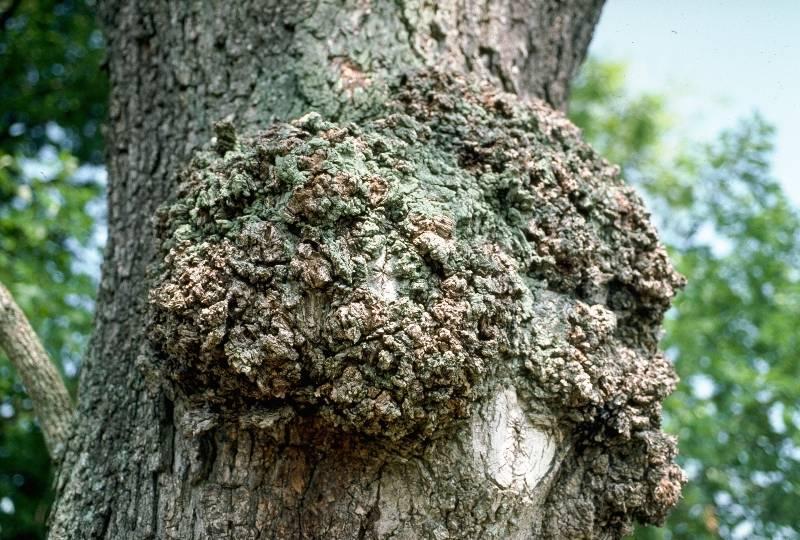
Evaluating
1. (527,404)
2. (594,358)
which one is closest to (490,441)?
(527,404)

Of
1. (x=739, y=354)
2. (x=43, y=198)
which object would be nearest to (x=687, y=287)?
(x=739, y=354)

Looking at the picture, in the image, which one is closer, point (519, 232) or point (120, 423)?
point (519, 232)

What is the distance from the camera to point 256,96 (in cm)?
213

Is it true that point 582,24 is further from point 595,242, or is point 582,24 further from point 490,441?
point 490,441

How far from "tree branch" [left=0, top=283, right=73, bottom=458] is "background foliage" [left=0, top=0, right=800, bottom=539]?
2109mm

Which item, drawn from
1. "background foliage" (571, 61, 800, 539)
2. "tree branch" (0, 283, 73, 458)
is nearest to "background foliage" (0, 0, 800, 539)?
"background foliage" (571, 61, 800, 539)

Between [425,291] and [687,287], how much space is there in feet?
15.9

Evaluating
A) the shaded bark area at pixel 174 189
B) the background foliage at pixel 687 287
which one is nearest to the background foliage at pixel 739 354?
the background foliage at pixel 687 287

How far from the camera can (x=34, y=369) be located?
2.23 meters

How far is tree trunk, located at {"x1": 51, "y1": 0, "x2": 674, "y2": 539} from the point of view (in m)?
1.62

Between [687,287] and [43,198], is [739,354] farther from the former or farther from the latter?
[43,198]

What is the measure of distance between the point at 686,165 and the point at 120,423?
251 inches

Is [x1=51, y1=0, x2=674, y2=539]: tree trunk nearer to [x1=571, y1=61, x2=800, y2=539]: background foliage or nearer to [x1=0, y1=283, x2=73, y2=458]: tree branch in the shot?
[x1=0, y1=283, x2=73, y2=458]: tree branch

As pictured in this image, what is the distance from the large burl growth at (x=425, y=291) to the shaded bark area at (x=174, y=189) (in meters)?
0.11
